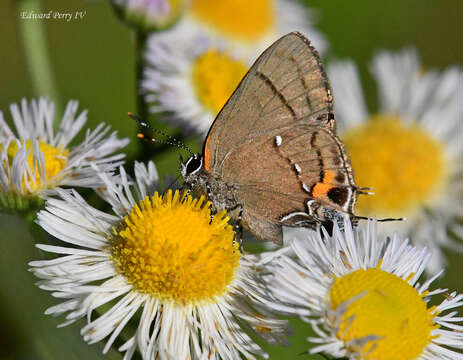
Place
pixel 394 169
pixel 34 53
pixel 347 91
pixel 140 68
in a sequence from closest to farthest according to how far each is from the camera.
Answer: pixel 34 53, pixel 140 68, pixel 394 169, pixel 347 91

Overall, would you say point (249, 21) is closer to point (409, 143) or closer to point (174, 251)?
point (409, 143)

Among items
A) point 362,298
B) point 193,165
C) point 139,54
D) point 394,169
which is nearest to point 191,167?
point 193,165

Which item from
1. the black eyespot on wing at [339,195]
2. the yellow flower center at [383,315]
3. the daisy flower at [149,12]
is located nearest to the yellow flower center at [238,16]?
the daisy flower at [149,12]

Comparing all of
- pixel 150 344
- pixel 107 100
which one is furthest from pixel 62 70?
pixel 150 344

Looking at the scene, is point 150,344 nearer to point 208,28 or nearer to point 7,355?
point 7,355

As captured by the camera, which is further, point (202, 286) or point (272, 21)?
point (272, 21)

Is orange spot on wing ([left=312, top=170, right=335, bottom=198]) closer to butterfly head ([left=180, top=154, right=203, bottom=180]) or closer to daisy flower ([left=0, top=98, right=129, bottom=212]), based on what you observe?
butterfly head ([left=180, top=154, right=203, bottom=180])
